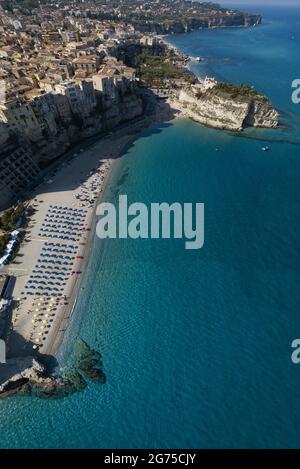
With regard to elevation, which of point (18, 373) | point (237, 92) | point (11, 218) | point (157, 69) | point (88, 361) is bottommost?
point (88, 361)

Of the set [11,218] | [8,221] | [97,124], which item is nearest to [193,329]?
[8,221]

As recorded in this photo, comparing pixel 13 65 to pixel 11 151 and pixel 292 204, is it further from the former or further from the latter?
pixel 292 204

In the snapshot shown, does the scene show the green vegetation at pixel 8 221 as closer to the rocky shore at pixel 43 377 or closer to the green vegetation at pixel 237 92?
the rocky shore at pixel 43 377

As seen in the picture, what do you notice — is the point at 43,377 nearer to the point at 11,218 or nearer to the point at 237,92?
the point at 11,218

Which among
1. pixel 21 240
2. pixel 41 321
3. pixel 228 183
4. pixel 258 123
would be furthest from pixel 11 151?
pixel 258 123

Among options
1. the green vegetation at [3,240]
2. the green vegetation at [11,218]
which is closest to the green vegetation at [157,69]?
the green vegetation at [11,218]

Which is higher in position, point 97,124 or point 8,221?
point 97,124

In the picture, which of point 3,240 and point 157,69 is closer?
point 3,240
